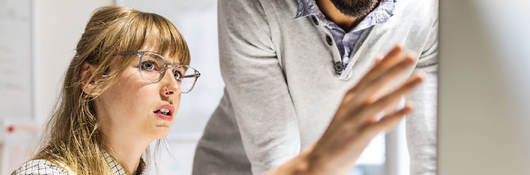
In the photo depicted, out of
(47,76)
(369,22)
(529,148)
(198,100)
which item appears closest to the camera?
(529,148)

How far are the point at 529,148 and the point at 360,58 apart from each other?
0.18 m

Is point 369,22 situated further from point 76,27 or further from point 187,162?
point 76,27

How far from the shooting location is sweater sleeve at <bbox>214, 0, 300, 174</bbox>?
621mm

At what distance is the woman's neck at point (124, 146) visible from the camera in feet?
2.13

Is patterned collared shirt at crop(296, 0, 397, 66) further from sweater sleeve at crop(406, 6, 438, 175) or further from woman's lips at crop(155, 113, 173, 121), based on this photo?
woman's lips at crop(155, 113, 173, 121)

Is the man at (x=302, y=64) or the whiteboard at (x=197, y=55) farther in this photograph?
the whiteboard at (x=197, y=55)

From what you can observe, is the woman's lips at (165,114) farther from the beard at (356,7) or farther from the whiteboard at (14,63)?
the whiteboard at (14,63)

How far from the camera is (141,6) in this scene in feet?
2.60

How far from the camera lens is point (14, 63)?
1.10 metres

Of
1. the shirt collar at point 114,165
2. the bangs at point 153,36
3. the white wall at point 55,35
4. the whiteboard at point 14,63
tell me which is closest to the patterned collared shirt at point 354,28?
the bangs at point 153,36

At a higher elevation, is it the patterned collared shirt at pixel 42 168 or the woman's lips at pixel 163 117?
the woman's lips at pixel 163 117

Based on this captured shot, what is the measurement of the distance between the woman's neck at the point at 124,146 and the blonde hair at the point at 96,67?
11mm

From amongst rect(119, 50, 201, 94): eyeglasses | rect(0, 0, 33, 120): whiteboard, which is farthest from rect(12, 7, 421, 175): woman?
rect(0, 0, 33, 120): whiteboard

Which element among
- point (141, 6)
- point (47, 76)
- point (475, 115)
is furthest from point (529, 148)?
point (47, 76)
